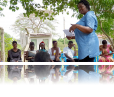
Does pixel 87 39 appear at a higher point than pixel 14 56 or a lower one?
higher

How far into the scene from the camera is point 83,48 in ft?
6.08

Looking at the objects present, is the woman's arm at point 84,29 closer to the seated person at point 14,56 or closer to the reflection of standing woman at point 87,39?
the reflection of standing woman at point 87,39

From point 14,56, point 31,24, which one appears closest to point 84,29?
point 14,56

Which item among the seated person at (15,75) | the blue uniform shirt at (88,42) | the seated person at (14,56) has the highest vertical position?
the blue uniform shirt at (88,42)

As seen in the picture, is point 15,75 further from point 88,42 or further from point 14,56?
point 14,56

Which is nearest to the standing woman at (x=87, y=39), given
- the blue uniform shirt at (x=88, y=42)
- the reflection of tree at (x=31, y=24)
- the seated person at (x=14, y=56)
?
the blue uniform shirt at (x=88, y=42)

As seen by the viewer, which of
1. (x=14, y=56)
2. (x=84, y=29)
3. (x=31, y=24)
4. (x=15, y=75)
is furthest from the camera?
(x=31, y=24)

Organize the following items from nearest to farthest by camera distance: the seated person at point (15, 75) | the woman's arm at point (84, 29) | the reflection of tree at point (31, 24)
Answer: the seated person at point (15, 75) < the woman's arm at point (84, 29) < the reflection of tree at point (31, 24)

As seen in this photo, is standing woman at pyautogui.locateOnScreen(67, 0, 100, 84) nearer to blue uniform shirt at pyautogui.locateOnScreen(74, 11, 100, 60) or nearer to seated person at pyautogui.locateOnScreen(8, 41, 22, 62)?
blue uniform shirt at pyautogui.locateOnScreen(74, 11, 100, 60)

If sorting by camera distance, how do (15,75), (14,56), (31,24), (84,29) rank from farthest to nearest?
A: (31,24) → (14,56) → (84,29) → (15,75)

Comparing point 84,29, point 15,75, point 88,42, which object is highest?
point 84,29
